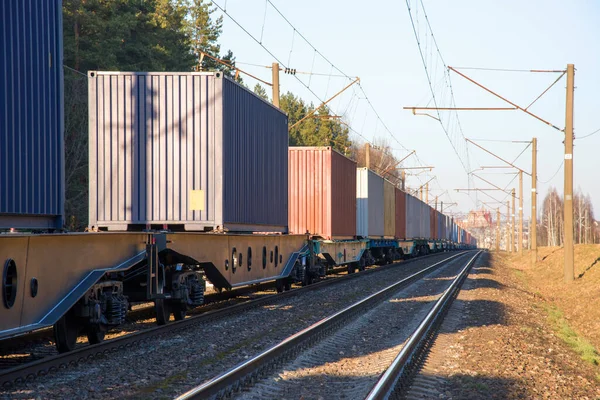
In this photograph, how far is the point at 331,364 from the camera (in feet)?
28.1

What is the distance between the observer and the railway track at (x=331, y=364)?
6.91 m

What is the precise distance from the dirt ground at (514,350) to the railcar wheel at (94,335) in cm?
414

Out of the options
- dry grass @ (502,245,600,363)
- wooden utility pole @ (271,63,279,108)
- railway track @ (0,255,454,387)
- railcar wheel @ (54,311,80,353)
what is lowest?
dry grass @ (502,245,600,363)

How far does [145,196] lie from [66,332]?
4.31 m

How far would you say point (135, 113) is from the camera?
12.8 m

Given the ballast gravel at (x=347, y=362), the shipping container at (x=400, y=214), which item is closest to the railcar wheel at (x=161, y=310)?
the ballast gravel at (x=347, y=362)

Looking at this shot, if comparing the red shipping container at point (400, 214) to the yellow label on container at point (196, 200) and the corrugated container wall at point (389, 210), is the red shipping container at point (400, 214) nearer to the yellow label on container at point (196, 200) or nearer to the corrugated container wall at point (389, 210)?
the corrugated container wall at point (389, 210)

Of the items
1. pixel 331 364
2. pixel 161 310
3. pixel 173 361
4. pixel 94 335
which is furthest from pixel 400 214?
pixel 173 361

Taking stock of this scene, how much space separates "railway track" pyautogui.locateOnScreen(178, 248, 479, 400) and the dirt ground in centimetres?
33

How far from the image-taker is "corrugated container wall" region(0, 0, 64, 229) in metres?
7.57

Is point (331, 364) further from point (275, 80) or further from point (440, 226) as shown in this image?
point (440, 226)

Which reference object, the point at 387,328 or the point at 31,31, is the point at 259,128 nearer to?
the point at 387,328

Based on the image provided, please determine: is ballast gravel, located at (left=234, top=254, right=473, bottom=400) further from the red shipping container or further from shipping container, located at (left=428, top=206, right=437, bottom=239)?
shipping container, located at (left=428, top=206, right=437, bottom=239)

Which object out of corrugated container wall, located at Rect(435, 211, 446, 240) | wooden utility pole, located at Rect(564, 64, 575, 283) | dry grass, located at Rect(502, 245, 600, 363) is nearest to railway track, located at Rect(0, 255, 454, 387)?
dry grass, located at Rect(502, 245, 600, 363)
